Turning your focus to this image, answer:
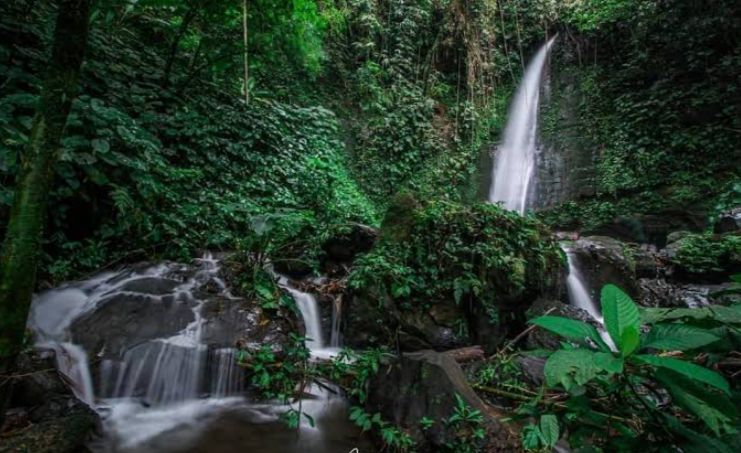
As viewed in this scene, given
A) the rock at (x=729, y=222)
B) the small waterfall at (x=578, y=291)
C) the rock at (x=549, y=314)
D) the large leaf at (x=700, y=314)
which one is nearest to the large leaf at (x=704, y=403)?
the large leaf at (x=700, y=314)

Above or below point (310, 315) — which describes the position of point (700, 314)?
above

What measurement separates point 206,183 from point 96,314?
11.7ft

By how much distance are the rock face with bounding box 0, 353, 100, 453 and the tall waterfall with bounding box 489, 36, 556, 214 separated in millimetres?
10703

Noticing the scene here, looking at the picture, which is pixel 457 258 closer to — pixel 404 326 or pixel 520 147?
pixel 404 326

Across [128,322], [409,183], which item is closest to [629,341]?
[128,322]

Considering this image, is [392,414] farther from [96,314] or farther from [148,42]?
[148,42]

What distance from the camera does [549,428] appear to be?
1.16 m

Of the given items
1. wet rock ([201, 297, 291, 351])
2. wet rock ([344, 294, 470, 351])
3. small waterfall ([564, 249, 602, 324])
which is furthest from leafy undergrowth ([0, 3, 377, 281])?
small waterfall ([564, 249, 602, 324])

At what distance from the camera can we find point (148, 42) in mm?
9492

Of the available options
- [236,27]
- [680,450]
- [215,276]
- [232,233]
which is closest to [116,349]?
[215,276]

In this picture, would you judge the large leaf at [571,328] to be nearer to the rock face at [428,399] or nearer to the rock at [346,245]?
the rock face at [428,399]

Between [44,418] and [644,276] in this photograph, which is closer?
[44,418]

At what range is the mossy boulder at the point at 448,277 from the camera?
471 centimetres

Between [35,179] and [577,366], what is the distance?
2.60 metres
